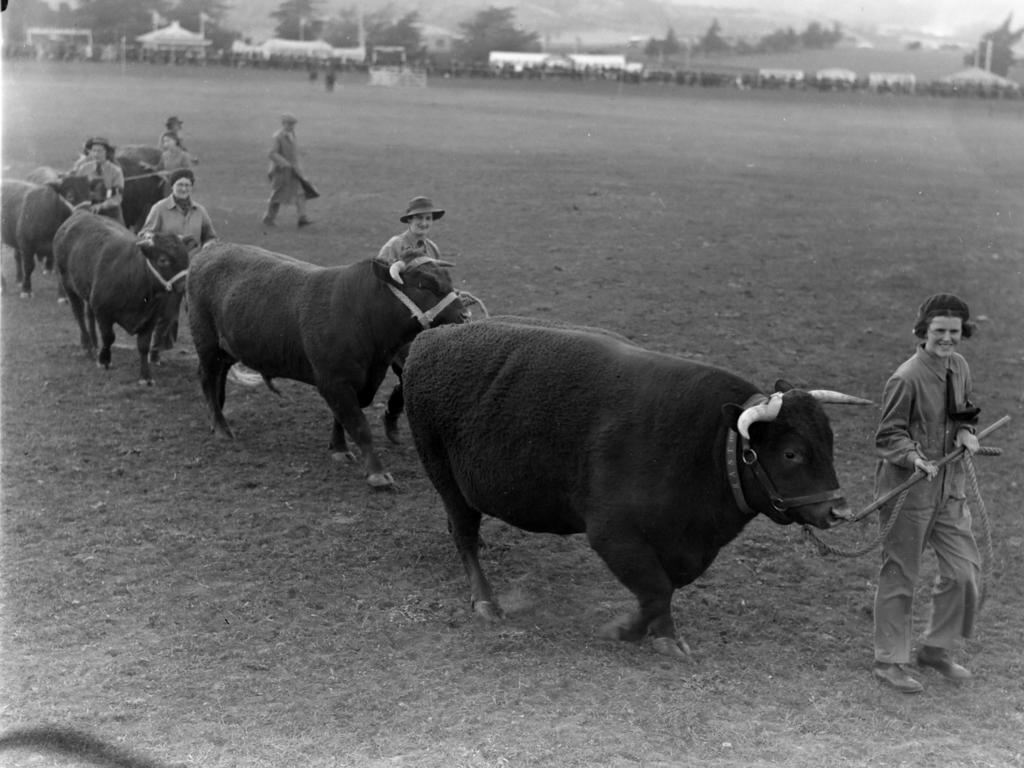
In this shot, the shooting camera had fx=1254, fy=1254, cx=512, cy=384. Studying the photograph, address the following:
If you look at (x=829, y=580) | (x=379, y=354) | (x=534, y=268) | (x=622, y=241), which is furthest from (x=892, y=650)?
(x=622, y=241)

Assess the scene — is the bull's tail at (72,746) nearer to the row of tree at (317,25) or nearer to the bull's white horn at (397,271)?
the bull's white horn at (397,271)

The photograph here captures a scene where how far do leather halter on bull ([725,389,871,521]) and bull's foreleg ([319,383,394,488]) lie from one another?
365 centimetres

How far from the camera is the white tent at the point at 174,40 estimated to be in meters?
57.7

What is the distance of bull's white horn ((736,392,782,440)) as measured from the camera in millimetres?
6145

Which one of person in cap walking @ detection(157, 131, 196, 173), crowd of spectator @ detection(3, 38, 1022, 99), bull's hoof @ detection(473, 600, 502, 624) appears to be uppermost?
crowd of spectator @ detection(3, 38, 1022, 99)

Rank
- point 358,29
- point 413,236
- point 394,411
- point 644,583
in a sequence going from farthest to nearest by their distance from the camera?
point 358,29
point 394,411
point 413,236
point 644,583

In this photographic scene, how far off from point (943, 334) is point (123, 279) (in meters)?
8.38

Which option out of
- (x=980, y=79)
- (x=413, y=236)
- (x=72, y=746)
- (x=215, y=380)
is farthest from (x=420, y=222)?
(x=980, y=79)

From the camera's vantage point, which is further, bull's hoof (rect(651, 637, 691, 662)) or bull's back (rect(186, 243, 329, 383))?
bull's back (rect(186, 243, 329, 383))

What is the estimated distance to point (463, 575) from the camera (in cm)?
785

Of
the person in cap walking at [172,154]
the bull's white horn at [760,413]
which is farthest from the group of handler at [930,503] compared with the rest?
the person in cap walking at [172,154]

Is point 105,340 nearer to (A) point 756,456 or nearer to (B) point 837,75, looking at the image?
(A) point 756,456

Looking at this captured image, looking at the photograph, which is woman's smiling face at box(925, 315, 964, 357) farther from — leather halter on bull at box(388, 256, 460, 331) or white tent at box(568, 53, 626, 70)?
white tent at box(568, 53, 626, 70)

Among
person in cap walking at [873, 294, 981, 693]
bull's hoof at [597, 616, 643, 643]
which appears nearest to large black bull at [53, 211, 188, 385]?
bull's hoof at [597, 616, 643, 643]
